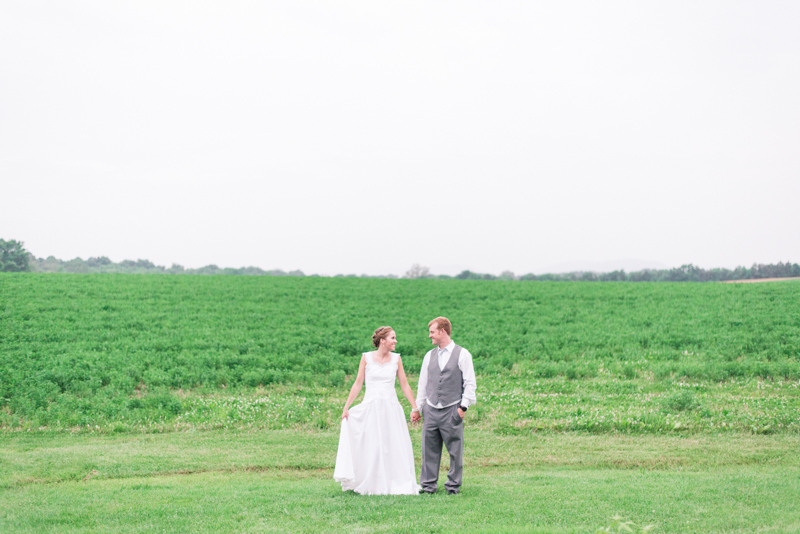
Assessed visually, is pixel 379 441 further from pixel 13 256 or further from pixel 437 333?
pixel 13 256

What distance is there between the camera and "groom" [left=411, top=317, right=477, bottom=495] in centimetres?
841

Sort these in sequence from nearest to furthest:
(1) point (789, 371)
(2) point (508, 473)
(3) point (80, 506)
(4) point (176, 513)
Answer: (4) point (176, 513), (3) point (80, 506), (2) point (508, 473), (1) point (789, 371)

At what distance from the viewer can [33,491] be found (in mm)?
9945

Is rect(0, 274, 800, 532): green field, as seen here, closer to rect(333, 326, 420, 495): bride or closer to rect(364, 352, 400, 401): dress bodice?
rect(333, 326, 420, 495): bride

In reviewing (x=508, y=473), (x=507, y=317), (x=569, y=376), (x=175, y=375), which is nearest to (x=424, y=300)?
(x=507, y=317)

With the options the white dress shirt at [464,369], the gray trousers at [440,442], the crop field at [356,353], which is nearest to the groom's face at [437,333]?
the white dress shirt at [464,369]

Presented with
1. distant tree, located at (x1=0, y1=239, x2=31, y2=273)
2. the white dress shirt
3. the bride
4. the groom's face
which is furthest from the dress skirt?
distant tree, located at (x1=0, y1=239, x2=31, y2=273)

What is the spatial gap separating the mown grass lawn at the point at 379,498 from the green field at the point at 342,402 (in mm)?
54

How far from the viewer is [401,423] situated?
881cm

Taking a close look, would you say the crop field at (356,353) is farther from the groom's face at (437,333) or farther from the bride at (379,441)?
the groom's face at (437,333)

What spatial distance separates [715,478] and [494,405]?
23.8ft

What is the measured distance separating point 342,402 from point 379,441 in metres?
8.88

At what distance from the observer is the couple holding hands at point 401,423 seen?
8.45 m

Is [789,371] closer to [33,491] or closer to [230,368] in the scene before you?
[230,368]
